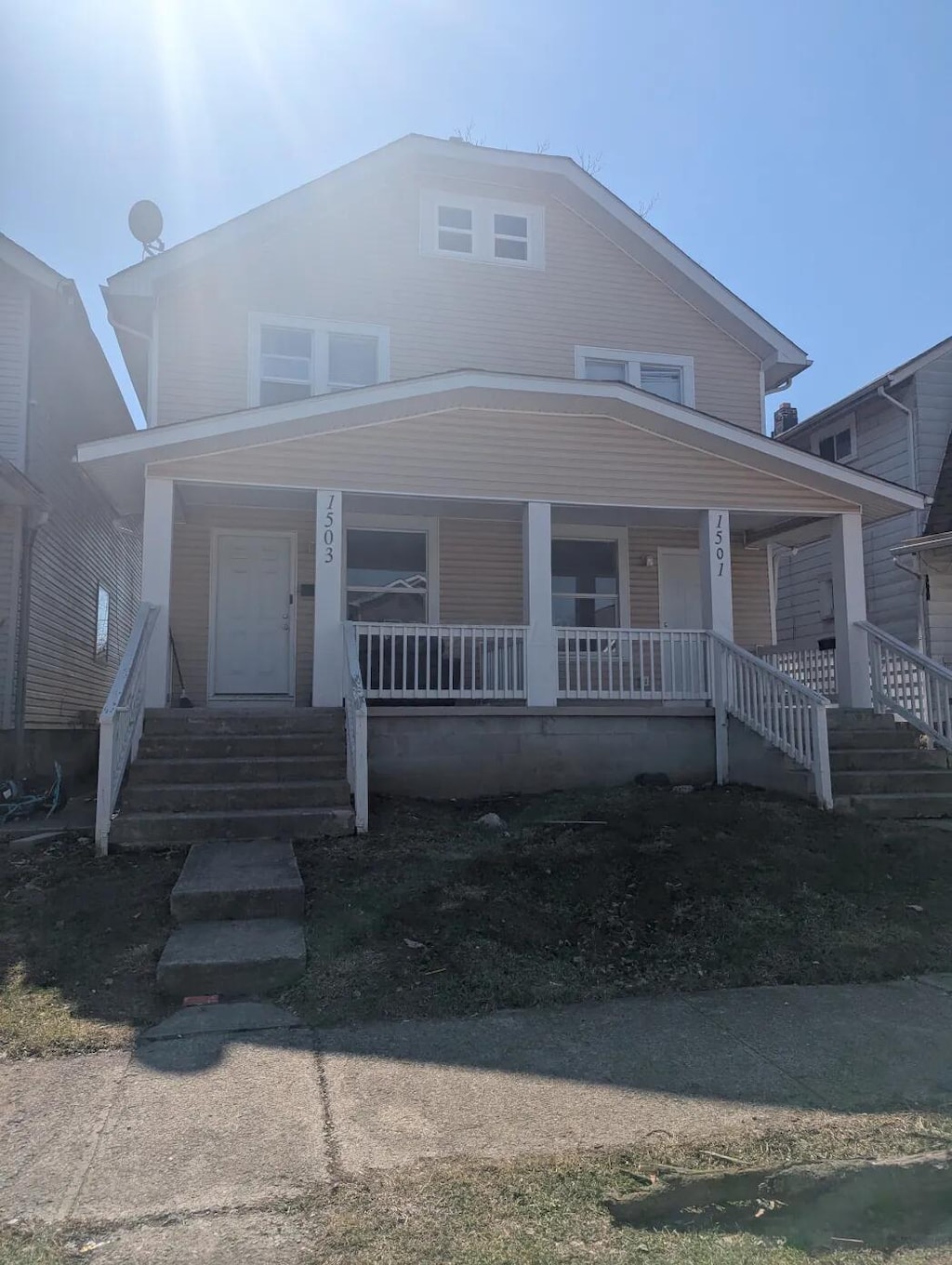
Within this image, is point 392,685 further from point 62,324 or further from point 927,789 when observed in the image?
point 62,324

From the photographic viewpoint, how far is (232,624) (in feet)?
38.1

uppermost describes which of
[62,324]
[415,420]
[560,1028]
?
[62,324]

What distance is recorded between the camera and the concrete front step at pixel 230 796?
7355 millimetres

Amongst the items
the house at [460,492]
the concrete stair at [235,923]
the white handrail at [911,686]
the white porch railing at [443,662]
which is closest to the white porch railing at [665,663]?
the house at [460,492]

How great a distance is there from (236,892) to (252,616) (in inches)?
258

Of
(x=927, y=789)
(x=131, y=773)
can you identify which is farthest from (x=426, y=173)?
(x=927, y=789)

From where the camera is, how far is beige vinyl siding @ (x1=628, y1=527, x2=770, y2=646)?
1305cm

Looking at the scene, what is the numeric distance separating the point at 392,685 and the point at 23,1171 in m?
6.63

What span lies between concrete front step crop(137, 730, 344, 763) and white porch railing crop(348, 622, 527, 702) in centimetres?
81

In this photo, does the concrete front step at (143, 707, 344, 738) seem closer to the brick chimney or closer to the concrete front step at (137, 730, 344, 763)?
the concrete front step at (137, 730, 344, 763)

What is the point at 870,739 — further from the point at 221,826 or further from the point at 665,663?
the point at 221,826

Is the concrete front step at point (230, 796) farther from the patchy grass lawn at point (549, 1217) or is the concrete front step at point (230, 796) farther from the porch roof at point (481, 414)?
the patchy grass lawn at point (549, 1217)

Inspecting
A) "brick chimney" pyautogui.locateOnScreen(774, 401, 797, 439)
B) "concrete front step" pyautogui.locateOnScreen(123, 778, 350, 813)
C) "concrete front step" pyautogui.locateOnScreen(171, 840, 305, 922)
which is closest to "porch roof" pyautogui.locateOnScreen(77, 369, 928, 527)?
"concrete front step" pyautogui.locateOnScreen(123, 778, 350, 813)

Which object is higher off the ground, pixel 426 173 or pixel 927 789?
pixel 426 173
